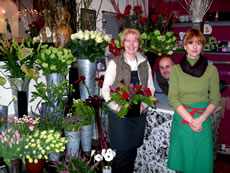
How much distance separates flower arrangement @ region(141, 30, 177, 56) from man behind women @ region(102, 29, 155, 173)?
0.37 metres

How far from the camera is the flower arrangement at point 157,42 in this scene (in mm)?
2143

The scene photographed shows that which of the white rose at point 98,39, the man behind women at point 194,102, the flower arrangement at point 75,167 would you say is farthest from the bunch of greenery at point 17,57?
the man behind women at point 194,102

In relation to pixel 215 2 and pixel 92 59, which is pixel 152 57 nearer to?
pixel 92 59

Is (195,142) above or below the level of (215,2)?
below

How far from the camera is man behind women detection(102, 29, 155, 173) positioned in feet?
5.70

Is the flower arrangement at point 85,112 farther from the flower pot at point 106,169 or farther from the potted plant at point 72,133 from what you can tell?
the flower pot at point 106,169

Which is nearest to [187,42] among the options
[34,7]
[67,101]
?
[67,101]

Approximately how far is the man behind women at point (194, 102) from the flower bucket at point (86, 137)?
568mm

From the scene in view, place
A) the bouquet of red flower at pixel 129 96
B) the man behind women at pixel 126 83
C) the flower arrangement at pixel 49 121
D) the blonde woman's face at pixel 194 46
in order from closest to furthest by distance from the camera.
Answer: the flower arrangement at pixel 49 121
the bouquet of red flower at pixel 129 96
the blonde woman's face at pixel 194 46
the man behind women at pixel 126 83

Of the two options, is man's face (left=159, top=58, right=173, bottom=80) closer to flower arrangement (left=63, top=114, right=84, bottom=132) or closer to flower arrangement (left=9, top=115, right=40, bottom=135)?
flower arrangement (left=63, top=114, right=84, bottom=132)

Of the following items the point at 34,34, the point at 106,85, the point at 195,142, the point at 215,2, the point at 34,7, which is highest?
the point at 215,2

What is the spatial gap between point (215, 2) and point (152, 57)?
2.22 meters

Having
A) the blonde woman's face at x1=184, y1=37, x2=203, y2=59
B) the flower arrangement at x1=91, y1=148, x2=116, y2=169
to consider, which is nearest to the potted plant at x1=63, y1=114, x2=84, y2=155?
the flower arrangement at x1=91, y1=148, x2=116, y2=169

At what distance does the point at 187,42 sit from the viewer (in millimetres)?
1660
